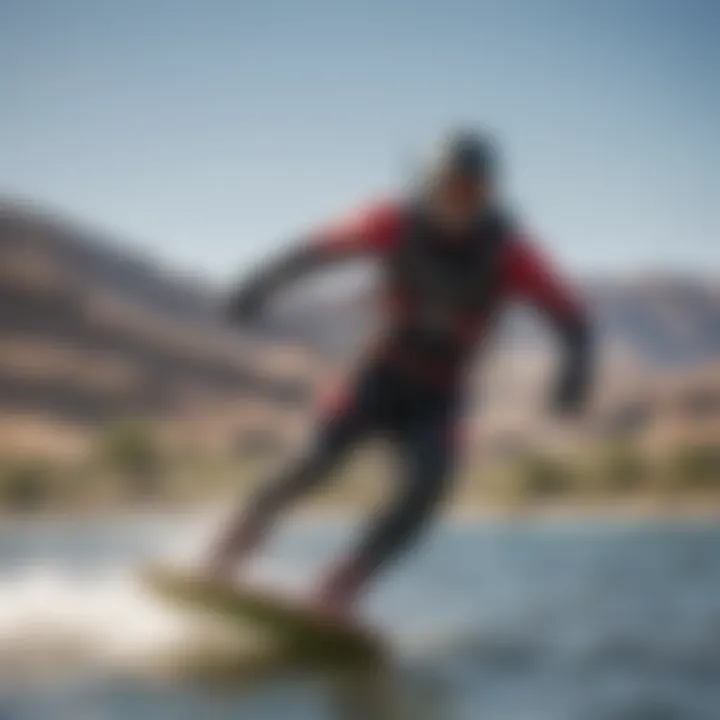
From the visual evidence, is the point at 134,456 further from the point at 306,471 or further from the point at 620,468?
the point at 620,468

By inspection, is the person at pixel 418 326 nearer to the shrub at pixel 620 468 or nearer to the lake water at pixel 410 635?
the lake water at pixel 410 635

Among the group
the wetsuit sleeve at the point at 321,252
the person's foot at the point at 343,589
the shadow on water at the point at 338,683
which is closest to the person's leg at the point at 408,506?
the person's foot at the point at 343,589

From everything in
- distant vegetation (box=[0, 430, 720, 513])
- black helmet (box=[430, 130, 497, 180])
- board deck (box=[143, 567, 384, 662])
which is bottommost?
board deck (box=[143, 567, 384, 662])

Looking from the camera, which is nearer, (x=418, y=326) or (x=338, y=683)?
(x=338, y=683)

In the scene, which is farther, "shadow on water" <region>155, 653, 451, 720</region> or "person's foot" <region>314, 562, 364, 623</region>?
"person's foot" <region>314, 562, 364, 623</region>

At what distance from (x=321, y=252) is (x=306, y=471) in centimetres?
29

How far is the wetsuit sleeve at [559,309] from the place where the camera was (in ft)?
4.93

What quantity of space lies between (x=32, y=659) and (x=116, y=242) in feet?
2.21

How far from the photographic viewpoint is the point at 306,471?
5.07 ft

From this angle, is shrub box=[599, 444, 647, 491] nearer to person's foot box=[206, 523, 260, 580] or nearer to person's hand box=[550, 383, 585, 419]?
person's hand box=[550, 383, 585, 419]

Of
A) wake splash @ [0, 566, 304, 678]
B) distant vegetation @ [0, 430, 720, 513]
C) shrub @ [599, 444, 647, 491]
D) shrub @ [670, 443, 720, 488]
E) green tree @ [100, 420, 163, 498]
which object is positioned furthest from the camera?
shrub @ [670, 443, 720, 488]

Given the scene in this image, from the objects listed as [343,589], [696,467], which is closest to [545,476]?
[696,467]

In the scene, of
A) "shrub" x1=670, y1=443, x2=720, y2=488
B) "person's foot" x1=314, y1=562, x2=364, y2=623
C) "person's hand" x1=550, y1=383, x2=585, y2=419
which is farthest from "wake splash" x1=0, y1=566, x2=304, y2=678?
"shrub" x1=670, y1=443, x2=720, y2=488

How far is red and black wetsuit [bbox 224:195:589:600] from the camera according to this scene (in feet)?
4.88
